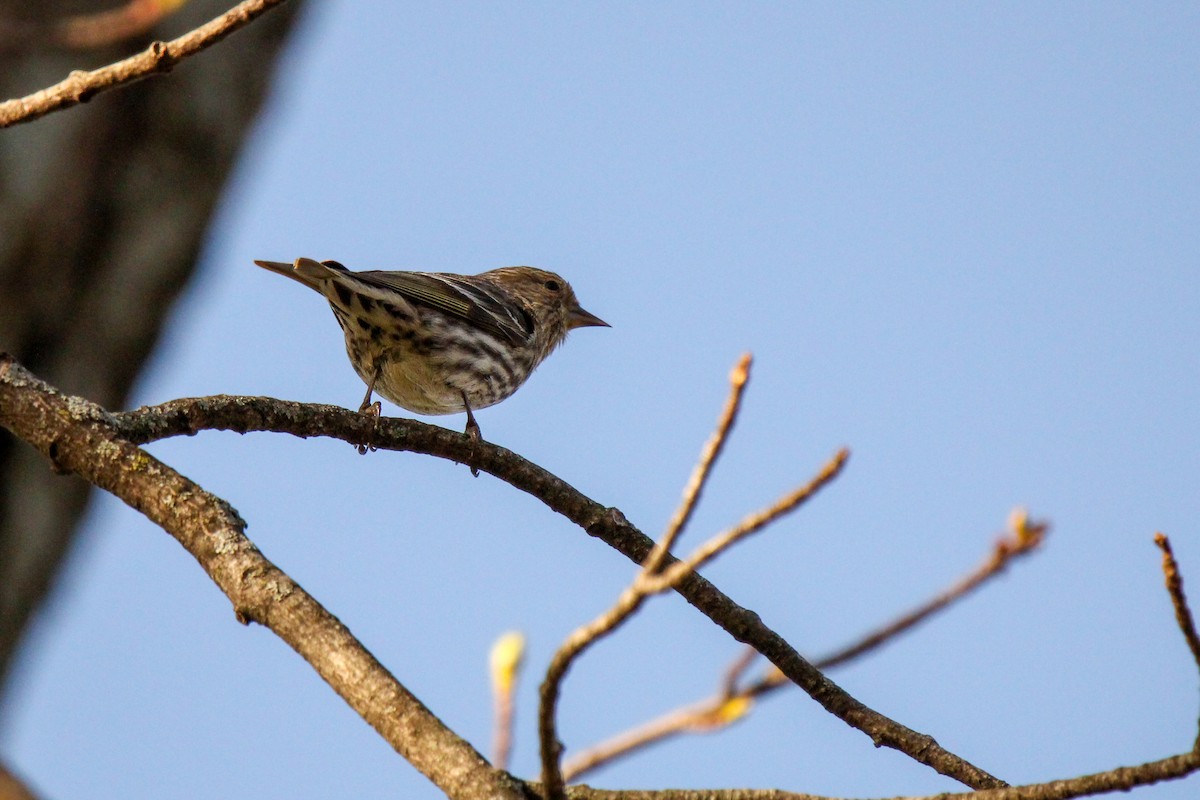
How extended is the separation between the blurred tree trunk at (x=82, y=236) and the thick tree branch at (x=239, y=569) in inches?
96.0

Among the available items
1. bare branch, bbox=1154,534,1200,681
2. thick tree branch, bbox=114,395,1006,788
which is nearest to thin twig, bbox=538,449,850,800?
bare branch, bbox=1154,534,1200,681

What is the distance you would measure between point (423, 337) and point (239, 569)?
352 cm

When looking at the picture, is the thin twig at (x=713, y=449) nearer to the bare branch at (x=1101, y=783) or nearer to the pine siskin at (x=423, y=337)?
the bare branch at (x=1101, y=783)

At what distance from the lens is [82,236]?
5.56 meters

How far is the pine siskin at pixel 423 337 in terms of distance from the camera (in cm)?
590

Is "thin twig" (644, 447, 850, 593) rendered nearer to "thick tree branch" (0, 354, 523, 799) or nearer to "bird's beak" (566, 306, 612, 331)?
"thick tree branch" (0, 354, 523, 799)

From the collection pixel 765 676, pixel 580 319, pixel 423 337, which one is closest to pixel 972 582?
pixel 765 676

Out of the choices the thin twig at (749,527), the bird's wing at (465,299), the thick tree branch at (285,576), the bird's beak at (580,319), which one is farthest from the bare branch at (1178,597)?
the bird's beak at (580,319)

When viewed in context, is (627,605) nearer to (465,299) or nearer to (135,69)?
(135,69)

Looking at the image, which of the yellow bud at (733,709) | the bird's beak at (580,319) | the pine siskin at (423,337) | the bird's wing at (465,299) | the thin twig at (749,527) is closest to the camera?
the thin twig at (749,527)

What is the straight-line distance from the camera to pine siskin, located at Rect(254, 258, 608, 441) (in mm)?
5902

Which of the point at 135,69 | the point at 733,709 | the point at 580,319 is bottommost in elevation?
the point at 733,709

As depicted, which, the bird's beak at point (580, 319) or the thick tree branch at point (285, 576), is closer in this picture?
the thick tree branch at point (285, 576)

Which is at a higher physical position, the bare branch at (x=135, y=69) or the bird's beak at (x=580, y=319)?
the bird's beak at (x=580, y=319)
